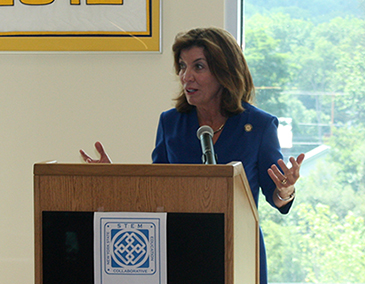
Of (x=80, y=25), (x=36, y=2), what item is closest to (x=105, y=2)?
(x=80, y=25)

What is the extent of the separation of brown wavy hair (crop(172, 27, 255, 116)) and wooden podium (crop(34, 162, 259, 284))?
88 centimetres

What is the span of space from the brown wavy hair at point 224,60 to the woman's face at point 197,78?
22 mm

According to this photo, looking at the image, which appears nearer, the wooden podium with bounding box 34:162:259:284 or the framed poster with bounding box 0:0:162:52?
the wooden podium with bounding box 34:162:259:284

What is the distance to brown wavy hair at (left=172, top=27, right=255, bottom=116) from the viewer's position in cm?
180

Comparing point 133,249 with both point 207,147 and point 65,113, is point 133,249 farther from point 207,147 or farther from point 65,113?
point 65,113

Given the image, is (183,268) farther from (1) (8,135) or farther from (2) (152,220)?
(1) (8,135)

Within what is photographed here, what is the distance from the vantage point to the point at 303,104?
3.04m

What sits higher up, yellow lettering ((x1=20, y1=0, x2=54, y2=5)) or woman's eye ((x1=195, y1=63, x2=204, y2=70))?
yellow lettering ((x1=20, y1=0, x2=54, y2=5))

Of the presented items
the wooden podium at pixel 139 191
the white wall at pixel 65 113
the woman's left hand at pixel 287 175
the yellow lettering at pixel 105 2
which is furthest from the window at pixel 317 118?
the wooden podium at pixel 139 191

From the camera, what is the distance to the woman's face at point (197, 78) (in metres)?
1.79

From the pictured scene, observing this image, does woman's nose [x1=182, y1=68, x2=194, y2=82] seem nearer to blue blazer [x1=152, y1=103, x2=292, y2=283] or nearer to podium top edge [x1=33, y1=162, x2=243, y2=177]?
blue blazer [x1=152, y1=103, x2=292, y2=283]

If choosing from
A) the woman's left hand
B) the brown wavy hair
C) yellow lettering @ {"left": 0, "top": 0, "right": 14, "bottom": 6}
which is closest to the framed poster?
yellow lettering @ {"left": 0, "top": 0, "right": 14, "bottom": 6}

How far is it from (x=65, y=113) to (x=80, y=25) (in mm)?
566

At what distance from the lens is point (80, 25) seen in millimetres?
2801
